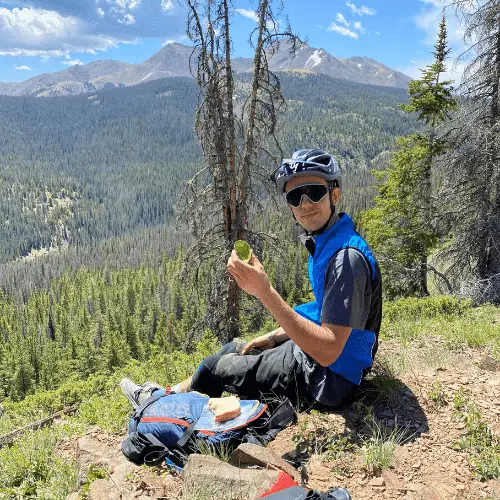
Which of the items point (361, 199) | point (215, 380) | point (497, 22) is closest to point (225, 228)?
point (215, 380)

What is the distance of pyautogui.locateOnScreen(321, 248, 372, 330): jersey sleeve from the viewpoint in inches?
114

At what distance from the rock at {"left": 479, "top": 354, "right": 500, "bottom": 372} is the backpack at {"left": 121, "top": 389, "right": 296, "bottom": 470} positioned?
227cm

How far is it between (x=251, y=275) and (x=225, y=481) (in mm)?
1383

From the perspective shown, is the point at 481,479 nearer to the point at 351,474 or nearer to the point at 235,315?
the point at 351,474

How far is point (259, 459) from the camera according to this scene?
294 centimetres

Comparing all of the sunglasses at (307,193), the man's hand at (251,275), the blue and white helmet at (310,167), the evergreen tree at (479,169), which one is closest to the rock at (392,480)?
the man's hand at (251,275)

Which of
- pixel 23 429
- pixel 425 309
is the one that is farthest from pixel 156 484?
pixel 425 309

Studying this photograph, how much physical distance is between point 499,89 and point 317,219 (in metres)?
11.9

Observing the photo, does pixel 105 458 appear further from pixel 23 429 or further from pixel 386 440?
pixel 23 429

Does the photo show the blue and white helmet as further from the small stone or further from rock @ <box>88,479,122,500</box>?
rock @ <box>88,479,122,500</box>

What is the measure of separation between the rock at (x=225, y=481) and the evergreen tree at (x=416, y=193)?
13.4 metres

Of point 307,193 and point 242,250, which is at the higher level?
point 307,193

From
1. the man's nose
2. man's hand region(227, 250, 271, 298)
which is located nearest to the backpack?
man's hand region(227, 250, 271, 298)

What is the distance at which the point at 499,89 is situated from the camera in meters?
12.0
